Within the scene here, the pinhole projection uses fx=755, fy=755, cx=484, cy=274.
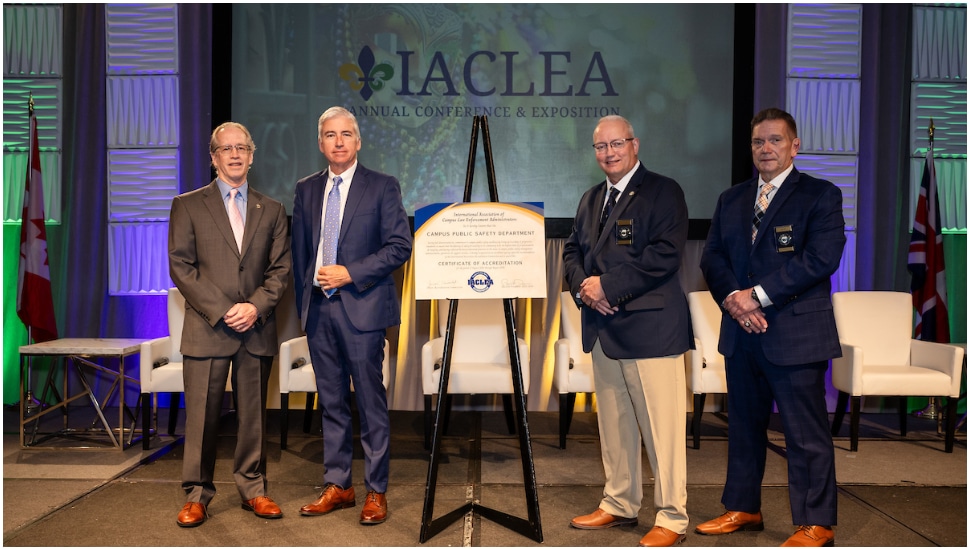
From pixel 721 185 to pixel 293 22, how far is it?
11.7 feet

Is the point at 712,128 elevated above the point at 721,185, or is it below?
above

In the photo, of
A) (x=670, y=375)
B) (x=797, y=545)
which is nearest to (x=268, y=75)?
(x=670, y=375)

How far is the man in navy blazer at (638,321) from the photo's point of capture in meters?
3.04

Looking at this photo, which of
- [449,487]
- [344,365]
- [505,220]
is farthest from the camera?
[449,487]

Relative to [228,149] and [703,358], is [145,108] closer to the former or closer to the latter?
[228,149]

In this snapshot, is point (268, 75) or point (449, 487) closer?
point (449, 487)

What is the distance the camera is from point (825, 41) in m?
5.88

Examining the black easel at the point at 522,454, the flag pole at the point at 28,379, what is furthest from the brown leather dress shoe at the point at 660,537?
the flag pole at the point at 28,379

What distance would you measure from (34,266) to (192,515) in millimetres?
3287

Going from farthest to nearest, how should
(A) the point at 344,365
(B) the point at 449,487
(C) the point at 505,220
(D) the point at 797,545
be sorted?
1. (B) the point at 449,487
2. (A) the point at 344,365
3. (C) the point at 505,220
4. (D) the point at 797,545

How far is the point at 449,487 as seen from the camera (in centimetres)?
391

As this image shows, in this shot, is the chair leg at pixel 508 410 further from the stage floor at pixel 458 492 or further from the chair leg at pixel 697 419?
the chair leg at pixel 697 419

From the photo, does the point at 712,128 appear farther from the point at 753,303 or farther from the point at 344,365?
the point at 344,365

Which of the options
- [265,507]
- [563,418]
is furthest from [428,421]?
[265,507]
